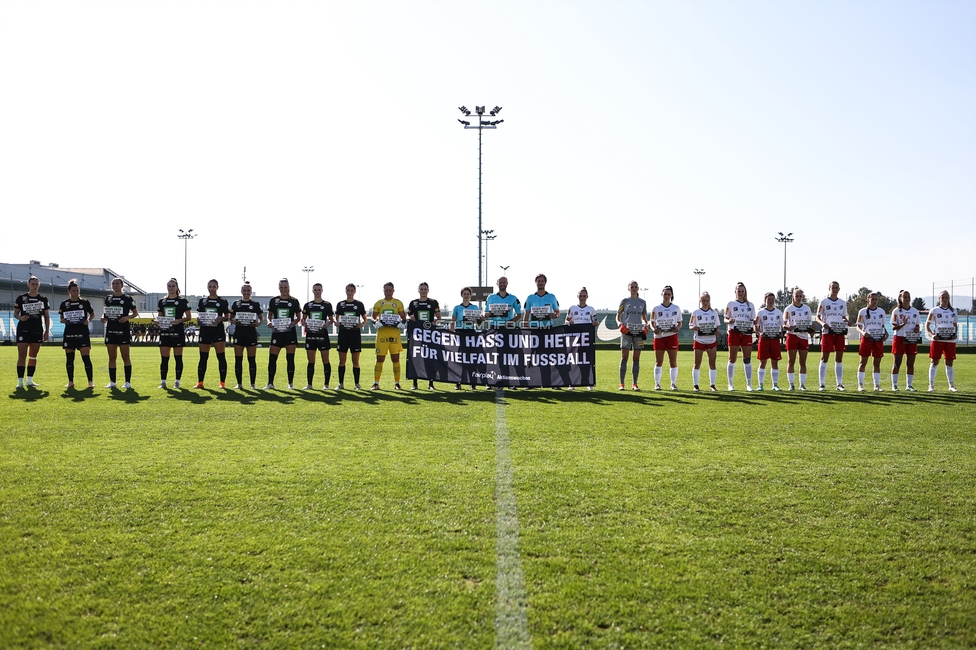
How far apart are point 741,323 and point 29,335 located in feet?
44.5

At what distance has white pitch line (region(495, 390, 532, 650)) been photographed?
106 inches

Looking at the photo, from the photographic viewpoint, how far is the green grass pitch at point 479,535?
279 centimetres

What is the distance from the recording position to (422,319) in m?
12.6

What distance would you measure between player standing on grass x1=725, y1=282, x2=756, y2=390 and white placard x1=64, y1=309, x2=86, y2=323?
12.2 meters

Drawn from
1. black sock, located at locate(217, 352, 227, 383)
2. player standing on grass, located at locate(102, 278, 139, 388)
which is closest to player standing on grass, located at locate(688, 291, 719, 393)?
black sock, located at locate(217, 352, 227, 383)

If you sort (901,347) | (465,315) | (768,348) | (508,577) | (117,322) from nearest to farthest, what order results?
(508,577) < (117,322) < (768,348) < (901,347) < (465,315)

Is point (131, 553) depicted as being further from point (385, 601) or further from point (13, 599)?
point (385, 601)

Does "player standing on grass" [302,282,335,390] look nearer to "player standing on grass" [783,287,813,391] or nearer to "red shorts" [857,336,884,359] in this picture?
"player standing on grass" [783,287,813,391]

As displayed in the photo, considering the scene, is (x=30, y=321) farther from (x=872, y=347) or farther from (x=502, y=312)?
(x=872, y=347)

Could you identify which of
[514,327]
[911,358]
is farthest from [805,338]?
[514,327]

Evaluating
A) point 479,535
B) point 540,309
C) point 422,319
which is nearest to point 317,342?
point 422,319

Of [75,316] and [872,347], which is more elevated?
[75,316]

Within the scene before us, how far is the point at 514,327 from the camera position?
12.5 m

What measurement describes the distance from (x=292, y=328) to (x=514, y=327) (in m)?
4.35
